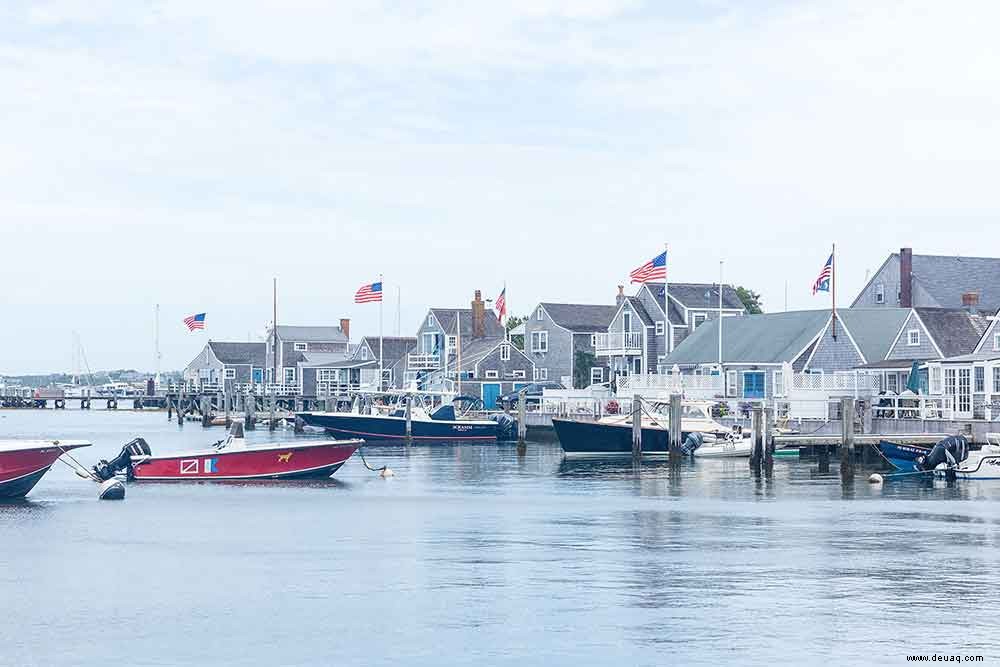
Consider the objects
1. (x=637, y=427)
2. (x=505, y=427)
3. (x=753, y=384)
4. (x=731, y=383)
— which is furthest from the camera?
(x=731, y=383)

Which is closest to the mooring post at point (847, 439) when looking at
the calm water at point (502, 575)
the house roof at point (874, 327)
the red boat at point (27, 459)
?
the calm water at point (502, 575)

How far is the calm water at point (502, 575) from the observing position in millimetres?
25391

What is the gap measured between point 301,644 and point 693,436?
153 feet

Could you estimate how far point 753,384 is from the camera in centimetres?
9100

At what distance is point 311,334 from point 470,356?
4588 cm

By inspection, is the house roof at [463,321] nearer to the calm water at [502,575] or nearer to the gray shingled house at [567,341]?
the gray shingled house at [567,341]

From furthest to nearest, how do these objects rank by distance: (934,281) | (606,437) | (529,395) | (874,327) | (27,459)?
(529,395) < (934,281) < (874,327) < (606,437) < (27,459)

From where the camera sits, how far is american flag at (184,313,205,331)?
429 ft

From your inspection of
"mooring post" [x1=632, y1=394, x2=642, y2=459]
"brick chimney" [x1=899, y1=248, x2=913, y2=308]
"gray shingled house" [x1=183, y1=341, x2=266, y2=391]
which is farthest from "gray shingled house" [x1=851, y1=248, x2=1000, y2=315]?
"gray shingled house" [x1=183, y1=341, x2=266, y2=391]

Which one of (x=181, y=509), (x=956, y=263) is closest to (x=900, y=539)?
(x=181, y=509)

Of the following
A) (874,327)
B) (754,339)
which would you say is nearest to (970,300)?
(874,327)

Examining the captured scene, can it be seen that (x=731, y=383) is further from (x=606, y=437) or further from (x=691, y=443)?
(x=691, y=443)

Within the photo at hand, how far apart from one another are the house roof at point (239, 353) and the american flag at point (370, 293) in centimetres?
7278

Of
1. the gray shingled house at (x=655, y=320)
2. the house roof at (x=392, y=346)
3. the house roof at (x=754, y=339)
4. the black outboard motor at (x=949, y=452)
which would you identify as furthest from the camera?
the house roof at (x=392, y=346)
